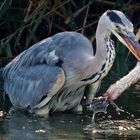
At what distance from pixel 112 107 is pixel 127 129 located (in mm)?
1311

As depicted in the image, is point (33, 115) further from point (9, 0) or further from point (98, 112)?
point (9, 0)

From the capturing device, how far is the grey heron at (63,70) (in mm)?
7539

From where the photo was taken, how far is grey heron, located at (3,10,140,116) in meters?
7.54

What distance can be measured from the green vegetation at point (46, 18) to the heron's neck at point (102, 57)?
9.95 feet

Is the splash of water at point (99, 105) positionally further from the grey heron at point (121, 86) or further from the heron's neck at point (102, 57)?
the heron's neck at point (102, 57)

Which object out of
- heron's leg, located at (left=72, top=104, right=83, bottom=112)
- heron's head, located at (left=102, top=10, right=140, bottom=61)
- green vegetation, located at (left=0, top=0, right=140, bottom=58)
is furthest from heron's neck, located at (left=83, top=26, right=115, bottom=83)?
green vegetation, located at (left=0, top=0, right=140, bottom=58)

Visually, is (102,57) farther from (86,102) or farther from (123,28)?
(86,102)

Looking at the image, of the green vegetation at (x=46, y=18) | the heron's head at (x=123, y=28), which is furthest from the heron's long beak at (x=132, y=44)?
the green vegetation at (x=46, y=18)

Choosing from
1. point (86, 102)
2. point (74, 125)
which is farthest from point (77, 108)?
point (74, 125)

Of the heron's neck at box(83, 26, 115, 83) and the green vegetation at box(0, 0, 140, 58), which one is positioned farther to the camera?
the green vegetation at box(0, 0, 140, 58)

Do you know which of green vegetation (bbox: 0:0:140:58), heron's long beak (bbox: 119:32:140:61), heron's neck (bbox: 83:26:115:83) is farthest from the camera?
green vegetation (bbox: 0:0:140:58)

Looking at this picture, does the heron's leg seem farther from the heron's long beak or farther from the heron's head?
the heron's long beak

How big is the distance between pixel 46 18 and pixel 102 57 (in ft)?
12.1

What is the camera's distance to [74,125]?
7.37 meters
